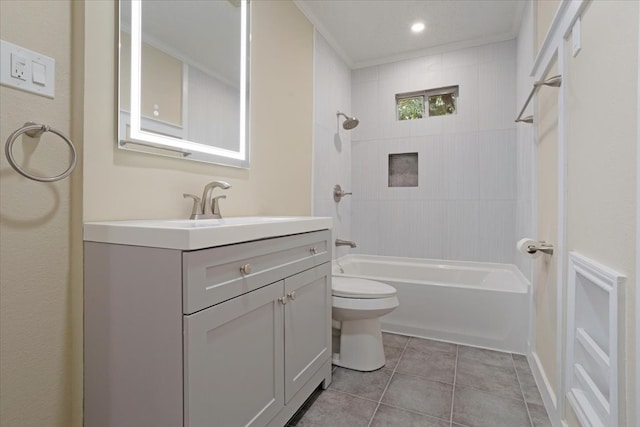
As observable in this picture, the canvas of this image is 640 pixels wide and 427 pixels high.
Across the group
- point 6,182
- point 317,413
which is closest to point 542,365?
point 317,413

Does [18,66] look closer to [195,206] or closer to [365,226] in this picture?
[195,206]

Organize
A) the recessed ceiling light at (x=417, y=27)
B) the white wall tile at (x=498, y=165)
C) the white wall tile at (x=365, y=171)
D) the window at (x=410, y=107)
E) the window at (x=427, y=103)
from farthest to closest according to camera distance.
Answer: the white wall tile at (x=365, y=171), the window at (x=410, y=107), the window at (x=427, y=103), the white wall tile at (x=498, y=165), the recessed ceiling light at (x=417, y=27)

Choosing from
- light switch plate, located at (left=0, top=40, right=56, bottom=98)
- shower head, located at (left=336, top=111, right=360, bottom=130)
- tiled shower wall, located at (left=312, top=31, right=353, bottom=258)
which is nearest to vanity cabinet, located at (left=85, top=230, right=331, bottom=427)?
light switch plate, located at (left=0, top=40, right=56, bottom=98)

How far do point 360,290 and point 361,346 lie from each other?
33cm

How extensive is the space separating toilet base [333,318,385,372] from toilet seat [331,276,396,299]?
0.18 metres

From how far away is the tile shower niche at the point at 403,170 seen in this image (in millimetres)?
3102

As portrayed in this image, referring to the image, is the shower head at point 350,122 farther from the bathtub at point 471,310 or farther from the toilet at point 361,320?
the toilet at point 361,320

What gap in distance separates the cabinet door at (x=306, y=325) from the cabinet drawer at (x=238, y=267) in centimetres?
8

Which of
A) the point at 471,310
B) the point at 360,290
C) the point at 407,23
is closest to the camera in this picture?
the point at 360,290

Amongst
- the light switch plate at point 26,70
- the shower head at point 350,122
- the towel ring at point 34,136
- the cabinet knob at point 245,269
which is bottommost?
the cabinet knob at point 245,269

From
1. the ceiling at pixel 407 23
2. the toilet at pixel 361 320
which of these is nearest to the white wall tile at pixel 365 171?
the ceiling at pixel 407 23

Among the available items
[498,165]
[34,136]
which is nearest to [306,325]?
[34,136]

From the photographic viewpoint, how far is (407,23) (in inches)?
99.8

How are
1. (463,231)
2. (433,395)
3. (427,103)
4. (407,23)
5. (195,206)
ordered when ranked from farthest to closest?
(427,103) → (463,231) → (407,23) → (433,395) → (195,206)
